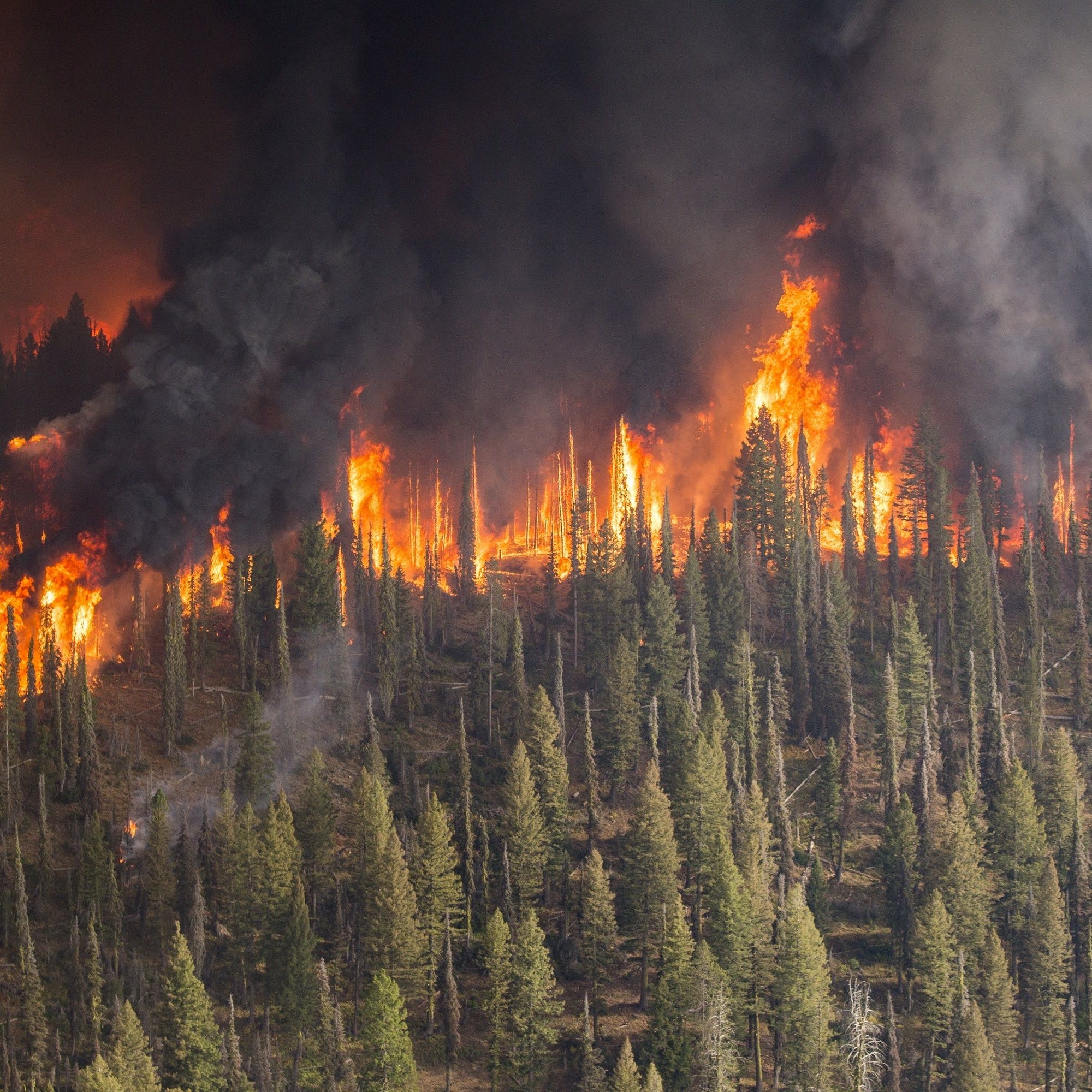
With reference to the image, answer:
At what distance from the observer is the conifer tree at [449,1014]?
109 m

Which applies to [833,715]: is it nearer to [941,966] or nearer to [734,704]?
[734,704]

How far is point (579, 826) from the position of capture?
130000mm

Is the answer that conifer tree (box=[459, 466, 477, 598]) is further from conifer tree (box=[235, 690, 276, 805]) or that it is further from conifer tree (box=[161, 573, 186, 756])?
conifer tree (box=[235, 690, 276, 805])

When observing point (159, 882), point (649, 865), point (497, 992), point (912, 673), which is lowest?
point (497, 992)

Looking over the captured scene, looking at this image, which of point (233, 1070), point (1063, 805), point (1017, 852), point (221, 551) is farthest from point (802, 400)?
point (233, 1070)

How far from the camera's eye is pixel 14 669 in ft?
435

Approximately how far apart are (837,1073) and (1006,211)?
10890 cm

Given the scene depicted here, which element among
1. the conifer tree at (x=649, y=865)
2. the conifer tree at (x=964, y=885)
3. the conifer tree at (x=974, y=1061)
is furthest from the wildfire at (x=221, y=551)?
the conifer tree at (x=974, y=1061)

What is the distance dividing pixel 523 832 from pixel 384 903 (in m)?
12.9

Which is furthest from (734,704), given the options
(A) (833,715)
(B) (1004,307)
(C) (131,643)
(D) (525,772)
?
(B) (1004,307)

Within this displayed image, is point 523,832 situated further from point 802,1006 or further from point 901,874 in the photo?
point 901,874

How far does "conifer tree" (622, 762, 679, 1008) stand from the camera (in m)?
116

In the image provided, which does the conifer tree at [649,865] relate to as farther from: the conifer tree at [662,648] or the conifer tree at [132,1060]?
the conifer tree at [132,1060]

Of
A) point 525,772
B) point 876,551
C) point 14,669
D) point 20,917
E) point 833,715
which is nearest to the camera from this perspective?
point 20,917
